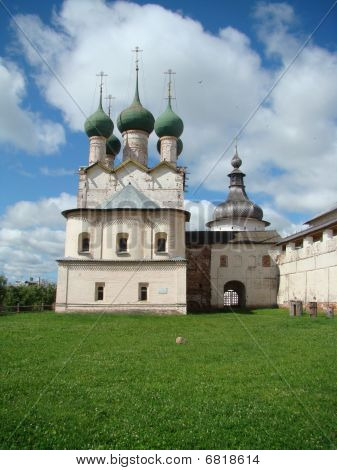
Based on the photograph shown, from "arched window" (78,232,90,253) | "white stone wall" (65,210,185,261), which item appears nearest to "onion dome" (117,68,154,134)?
"white stone wall" (65,210,185,261)

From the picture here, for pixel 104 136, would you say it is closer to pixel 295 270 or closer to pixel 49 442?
pixel 295 270

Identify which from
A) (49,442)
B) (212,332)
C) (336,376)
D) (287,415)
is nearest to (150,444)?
(49,442)

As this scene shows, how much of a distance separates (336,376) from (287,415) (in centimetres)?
250

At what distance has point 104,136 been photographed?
2994 cm

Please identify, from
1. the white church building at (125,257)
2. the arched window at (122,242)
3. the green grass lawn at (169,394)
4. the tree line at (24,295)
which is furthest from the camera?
the tree line at (24,295)

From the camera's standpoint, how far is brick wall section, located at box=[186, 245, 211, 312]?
30.9 metres

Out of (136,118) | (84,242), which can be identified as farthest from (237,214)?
(84,242)

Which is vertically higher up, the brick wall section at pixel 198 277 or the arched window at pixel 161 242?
the arched window at pixel 161 242

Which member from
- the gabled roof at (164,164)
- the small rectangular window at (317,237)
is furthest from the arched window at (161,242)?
the small rectangular window at (317,237)

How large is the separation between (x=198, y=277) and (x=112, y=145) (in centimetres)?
1164

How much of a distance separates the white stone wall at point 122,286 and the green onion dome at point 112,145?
1143 cm

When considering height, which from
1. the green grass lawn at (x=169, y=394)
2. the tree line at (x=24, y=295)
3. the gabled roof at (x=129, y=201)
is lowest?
the green grass lawn at (x=169, y=394)

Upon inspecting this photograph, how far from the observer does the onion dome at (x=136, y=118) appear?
29.0 meters

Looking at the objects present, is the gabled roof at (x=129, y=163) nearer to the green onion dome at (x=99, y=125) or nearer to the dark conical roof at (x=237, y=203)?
the green onion dome at (x=99, y=125)
